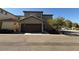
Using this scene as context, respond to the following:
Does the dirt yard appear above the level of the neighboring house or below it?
below

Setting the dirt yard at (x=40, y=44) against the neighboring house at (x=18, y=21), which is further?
the neighboring house at (x=18, y=21)

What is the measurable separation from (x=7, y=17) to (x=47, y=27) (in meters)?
2.11

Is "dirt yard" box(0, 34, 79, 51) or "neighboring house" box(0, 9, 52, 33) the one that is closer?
"dirt yard" box(0, 34, 79, 51)

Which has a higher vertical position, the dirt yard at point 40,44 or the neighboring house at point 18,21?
the neighboring house at point 18,21

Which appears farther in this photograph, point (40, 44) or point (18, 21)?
point (40, 44)

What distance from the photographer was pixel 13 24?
8617mm

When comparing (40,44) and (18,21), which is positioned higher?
(18,21)

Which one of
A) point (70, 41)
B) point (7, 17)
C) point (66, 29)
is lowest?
point (70, 41)
